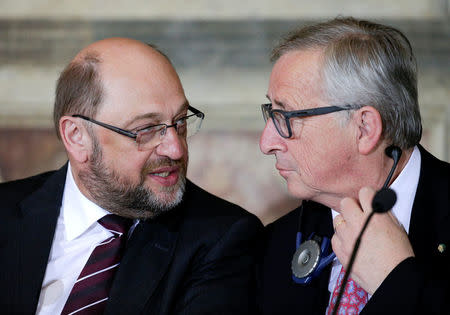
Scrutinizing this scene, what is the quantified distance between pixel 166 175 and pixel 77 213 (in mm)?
393

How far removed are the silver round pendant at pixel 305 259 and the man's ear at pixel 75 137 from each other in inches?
34.9

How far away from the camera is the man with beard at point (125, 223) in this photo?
2.51m

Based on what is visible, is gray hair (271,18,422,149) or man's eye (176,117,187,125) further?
man's eye (176,117,187,125)

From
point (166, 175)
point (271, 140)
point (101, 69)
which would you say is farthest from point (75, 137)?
point (271, 140)

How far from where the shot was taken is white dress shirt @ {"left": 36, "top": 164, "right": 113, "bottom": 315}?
99.4 inches

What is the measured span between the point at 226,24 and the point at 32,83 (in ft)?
3.68

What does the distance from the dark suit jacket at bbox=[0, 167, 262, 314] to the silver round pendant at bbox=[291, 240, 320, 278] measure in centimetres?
25

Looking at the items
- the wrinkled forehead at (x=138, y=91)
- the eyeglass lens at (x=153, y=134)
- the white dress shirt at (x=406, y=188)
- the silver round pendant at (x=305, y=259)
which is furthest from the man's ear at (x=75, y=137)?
the white dress shirt at (x=406, y=188)

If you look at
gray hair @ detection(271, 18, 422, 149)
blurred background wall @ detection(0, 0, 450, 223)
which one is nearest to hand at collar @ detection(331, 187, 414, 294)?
gray hair @ detection(271, 18, 422, 149)

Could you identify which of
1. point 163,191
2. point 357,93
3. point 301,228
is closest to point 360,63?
point 357,93

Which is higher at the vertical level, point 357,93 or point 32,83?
point 357,93

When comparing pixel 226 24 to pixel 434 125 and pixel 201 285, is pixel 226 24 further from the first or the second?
pixel 201 285

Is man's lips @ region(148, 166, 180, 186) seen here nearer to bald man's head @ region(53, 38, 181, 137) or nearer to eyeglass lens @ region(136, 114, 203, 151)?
eyeglass lens @ region(136, 114, 203, 151)

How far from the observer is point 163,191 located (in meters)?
2.60
